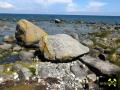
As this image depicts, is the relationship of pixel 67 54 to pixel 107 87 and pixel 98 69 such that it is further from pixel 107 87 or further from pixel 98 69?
pixel 107 87

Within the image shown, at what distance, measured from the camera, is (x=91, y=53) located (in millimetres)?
21609

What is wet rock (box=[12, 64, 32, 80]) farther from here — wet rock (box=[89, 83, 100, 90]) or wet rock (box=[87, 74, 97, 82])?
wet rock (box=[89, 83, 100, 90])

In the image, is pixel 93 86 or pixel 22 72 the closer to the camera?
pixel 93 86

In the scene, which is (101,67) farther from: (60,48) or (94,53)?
(94,53)

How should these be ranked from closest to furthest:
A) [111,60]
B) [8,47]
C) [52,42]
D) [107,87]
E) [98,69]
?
[107,87] → [98,69] → [111,60] → [52,42] → [8,47]

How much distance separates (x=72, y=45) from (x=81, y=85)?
4.80 m

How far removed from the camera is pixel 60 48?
20.0m

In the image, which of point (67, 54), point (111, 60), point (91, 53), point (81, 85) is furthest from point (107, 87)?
Answer: point (91, 53)

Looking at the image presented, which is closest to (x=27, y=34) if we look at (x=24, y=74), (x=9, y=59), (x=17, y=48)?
(x=17, y=48)

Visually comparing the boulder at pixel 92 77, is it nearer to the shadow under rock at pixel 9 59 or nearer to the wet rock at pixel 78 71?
the wet rock at pixel 78 71

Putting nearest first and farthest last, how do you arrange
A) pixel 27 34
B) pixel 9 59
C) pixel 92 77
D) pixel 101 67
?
pixel 92 77 < pixel 101 67 < pixel 9 59 < pixel 27 34

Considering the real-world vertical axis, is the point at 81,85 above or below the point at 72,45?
below

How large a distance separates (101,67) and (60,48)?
382cm

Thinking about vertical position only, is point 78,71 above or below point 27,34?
below
